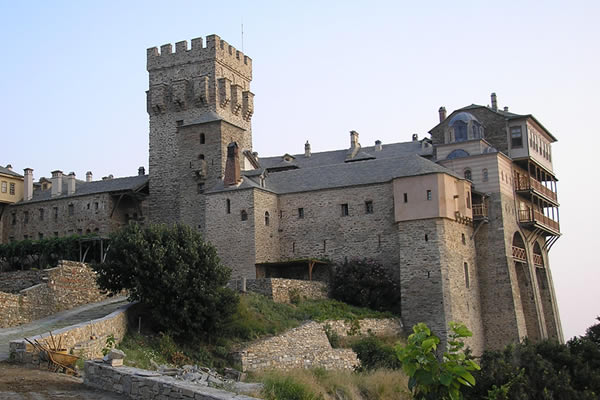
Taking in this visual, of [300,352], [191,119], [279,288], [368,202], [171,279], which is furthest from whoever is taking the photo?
[191,119]

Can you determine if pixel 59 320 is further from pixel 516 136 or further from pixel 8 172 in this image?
pixel 8 172

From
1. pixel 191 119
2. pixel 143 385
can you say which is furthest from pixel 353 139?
pixel 143 385

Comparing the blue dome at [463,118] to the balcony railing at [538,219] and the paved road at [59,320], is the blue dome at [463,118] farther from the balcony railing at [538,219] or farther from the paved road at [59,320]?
the paved road at [59,320]

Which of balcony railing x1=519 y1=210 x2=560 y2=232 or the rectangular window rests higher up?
the rectangular window

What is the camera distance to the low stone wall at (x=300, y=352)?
99.0ft

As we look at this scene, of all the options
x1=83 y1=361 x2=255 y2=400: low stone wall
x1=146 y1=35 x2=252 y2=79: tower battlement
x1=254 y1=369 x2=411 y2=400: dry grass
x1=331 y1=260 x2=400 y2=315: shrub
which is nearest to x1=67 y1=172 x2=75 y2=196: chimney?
x1=146 y1=35 x2=252 y2=79: tower battlement

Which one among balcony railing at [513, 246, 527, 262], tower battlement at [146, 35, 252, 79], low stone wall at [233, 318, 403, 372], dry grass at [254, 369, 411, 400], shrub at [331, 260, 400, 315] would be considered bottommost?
dry grass at [254, 369, 411, 400]

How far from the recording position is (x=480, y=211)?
4403 centimetres

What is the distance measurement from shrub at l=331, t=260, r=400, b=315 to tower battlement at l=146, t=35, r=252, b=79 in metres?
20.8

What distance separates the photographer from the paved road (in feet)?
82.7

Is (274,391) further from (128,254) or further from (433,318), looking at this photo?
(433,318)

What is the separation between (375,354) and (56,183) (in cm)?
3314

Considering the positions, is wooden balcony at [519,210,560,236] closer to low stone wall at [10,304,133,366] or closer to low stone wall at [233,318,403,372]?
low stone wall at [233,318,403,372]

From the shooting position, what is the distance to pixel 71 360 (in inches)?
726
